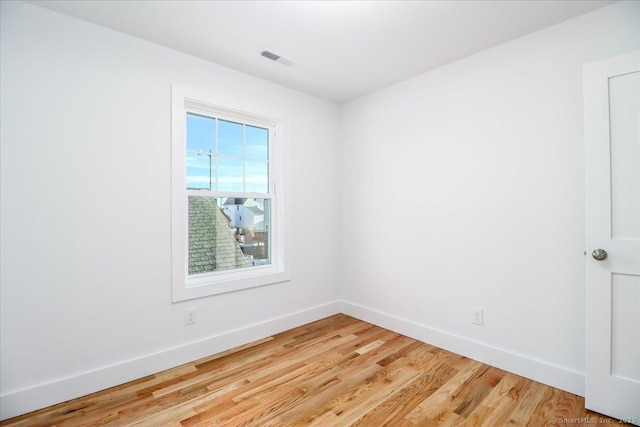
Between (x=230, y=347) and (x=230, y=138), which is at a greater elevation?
(x=230, y=138)

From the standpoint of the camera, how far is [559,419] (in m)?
1.86

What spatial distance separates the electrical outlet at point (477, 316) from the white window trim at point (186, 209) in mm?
1808

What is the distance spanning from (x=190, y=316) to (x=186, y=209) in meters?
0.91

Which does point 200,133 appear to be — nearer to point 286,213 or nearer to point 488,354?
point 286,213

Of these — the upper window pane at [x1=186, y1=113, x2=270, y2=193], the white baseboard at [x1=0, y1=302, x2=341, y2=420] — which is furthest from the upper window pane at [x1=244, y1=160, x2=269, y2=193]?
the white baseboard at [x1=0, y1=302, x2=341, y2=420]

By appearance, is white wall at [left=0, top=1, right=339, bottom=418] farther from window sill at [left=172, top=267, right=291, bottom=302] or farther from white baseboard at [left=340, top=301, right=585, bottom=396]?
white baseboard at [left=340, top=301, right=585, bottom=396]

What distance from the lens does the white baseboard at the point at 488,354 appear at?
2145mm

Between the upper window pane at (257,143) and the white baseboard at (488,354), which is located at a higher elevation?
the upper window pane at (257,143)

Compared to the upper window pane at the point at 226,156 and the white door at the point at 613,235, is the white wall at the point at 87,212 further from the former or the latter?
the white door at the point at 613,235

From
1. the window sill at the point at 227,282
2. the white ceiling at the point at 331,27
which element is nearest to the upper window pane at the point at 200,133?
the white ceiling at the point at 331,27

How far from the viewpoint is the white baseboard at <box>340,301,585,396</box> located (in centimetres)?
214

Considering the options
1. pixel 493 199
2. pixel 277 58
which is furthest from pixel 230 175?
pixel 493 199

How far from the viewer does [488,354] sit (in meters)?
2.53

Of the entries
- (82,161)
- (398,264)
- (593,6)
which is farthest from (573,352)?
(82,161)
